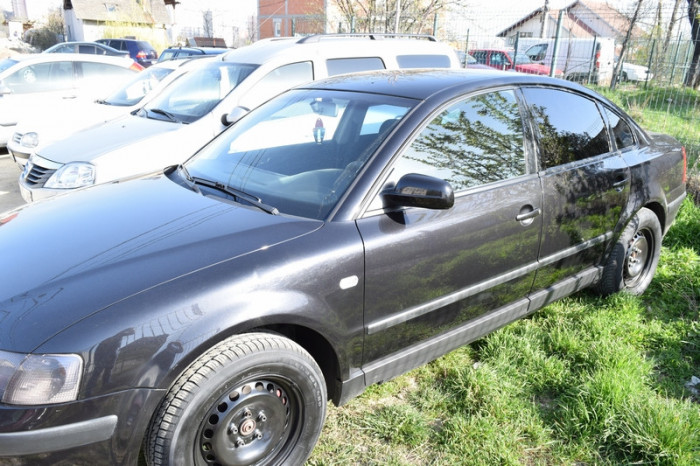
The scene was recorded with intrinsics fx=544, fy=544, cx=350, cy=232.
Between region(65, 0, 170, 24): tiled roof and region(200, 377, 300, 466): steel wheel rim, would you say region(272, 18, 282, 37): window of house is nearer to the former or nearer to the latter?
region(65, 0, 170, 24): tiled roof

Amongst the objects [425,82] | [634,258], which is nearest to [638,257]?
[634,258]

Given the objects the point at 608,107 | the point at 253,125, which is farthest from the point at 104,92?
the point at 608,107

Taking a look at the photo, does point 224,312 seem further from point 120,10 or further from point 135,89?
point 120,10

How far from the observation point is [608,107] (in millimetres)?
3750

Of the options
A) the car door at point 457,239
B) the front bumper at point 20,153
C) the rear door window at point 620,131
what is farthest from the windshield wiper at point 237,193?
the front bumper at point 20,153

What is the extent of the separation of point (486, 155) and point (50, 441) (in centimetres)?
234

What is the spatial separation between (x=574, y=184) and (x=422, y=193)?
4.35 feet

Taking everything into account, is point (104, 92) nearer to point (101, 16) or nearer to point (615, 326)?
point (615, 326)

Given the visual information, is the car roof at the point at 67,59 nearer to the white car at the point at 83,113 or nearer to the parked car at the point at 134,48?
the white car at the point at 83,113

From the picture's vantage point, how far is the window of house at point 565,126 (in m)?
3.21

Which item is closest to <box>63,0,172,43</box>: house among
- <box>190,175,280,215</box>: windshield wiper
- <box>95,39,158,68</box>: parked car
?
<box>95,39,158,68</box>: parked car

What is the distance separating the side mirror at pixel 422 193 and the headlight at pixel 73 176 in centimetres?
349

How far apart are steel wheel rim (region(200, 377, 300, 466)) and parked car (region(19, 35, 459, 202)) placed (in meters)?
3.46

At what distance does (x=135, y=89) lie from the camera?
8.04 m
